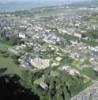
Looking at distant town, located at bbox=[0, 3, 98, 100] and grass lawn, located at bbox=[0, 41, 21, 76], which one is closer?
distant town, located at bbox=[0, 3, 98, 100]

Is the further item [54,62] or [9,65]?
[54,62]

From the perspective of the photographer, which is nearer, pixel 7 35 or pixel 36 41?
pixel 36 41

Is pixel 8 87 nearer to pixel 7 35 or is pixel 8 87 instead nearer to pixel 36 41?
pixel 36 41

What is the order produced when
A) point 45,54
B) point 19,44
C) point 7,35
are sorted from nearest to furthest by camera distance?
1. point 45,54
2. point 19,44
3. point 7,35

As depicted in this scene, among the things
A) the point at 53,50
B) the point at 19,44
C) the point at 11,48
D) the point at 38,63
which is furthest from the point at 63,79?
the point at 19,44

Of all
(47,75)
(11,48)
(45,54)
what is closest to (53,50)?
(45,54)

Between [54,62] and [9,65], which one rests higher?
[9,65]

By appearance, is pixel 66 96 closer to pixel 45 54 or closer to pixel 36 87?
pixel 36 87

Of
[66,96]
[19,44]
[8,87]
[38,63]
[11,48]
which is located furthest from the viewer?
[19,44]

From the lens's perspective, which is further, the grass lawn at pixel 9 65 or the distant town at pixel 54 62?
the grass lawn at pixel 9 65
